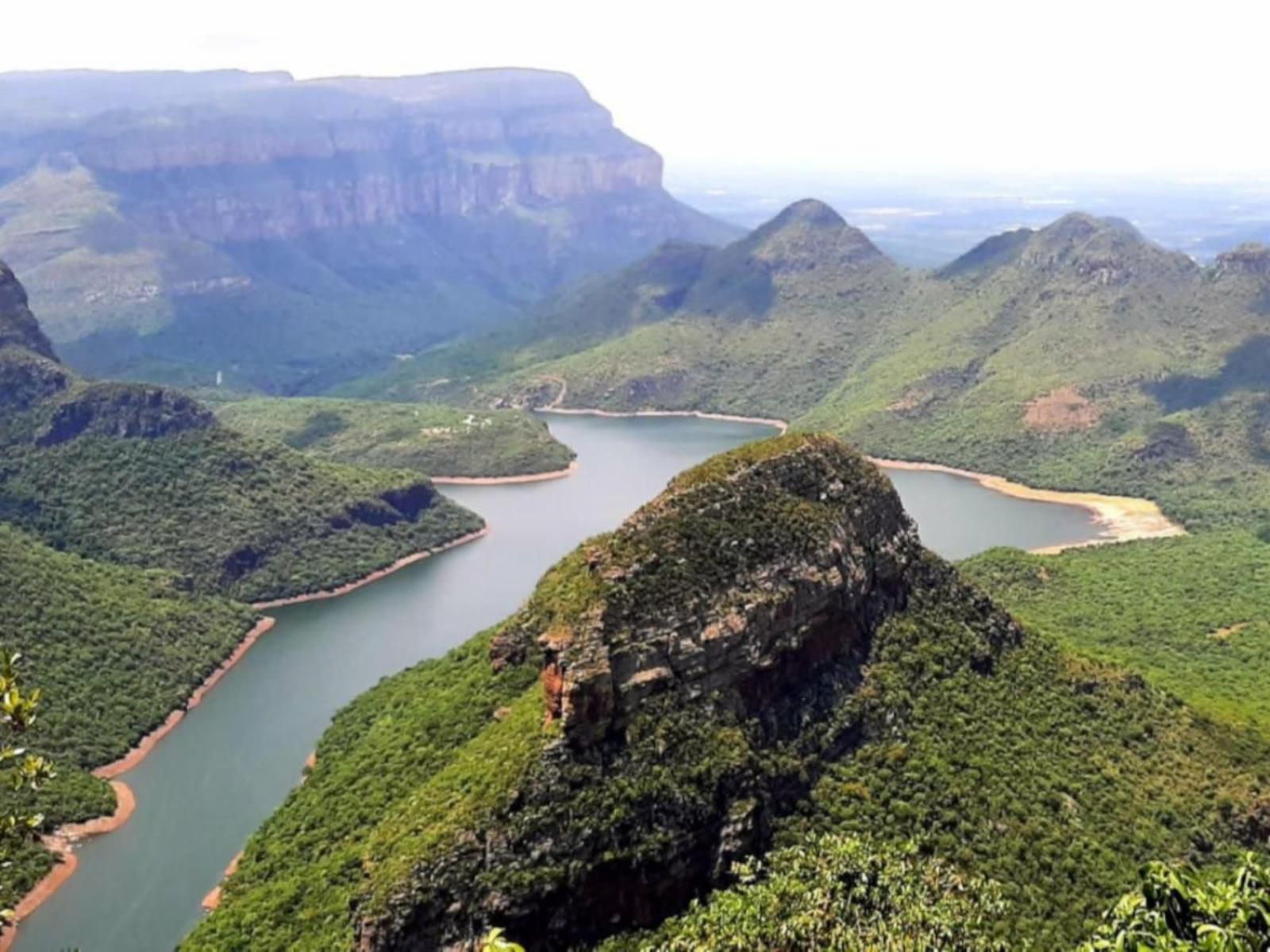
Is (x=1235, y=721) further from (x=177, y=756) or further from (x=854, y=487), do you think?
(x=177, y=756)

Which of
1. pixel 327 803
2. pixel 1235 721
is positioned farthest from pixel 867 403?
pixel 327 803

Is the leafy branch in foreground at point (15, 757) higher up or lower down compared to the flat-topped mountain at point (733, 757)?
higher up

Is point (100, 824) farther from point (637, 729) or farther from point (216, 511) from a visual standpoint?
point (216, 511)

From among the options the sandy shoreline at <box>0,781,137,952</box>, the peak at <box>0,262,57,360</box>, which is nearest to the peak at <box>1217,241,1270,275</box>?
the peak at <box>0,262,57,360</box>

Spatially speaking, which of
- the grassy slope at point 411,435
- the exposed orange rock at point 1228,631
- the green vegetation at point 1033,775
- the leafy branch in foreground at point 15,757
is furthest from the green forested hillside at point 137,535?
the exposed orange rock at point 1228,631

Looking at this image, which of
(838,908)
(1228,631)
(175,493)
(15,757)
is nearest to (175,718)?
(175,493)

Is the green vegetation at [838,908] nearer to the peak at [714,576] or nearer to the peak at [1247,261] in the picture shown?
the peak at [714,576]

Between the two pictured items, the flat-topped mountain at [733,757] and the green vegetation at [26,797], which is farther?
the flat-topped mountain at [733,757]
